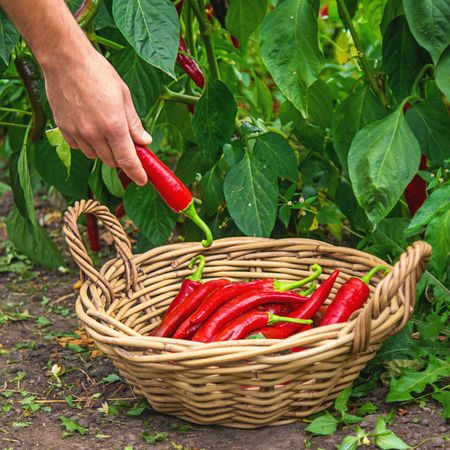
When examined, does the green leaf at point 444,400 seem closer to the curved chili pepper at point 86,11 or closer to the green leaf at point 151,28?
the green leaf at point 151,28

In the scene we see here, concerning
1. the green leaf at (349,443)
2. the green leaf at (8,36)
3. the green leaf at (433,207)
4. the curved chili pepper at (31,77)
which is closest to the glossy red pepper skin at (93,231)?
the curved chili pepper at (31,77)

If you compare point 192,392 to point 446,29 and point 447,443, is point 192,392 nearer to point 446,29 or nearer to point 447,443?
point 447,443

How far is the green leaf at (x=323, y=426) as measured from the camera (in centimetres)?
183

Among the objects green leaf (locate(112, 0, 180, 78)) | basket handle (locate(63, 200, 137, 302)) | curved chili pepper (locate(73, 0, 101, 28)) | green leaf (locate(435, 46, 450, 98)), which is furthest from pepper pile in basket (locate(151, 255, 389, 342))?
curved chili pepper (locate(73, 0, 101, 28))

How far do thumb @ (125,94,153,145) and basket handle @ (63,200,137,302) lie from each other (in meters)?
0.37

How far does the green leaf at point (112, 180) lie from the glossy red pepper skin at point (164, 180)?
0.46 m

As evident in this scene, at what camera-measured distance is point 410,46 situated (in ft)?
7.22

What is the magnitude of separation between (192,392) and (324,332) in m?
0.31

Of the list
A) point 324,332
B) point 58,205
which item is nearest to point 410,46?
point 324,332

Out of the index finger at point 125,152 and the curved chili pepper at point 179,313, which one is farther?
the curved chili pepper at point 179,313

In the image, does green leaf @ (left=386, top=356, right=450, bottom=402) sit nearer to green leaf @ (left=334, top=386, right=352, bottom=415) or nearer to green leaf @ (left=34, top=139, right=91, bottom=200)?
green leaf @ (left=334, top=386, right=352, bottom=415)

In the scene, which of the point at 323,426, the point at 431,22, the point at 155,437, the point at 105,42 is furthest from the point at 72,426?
the point at 431,22

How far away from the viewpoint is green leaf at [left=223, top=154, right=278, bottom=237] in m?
2.27

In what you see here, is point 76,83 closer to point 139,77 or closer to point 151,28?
point 151,28
